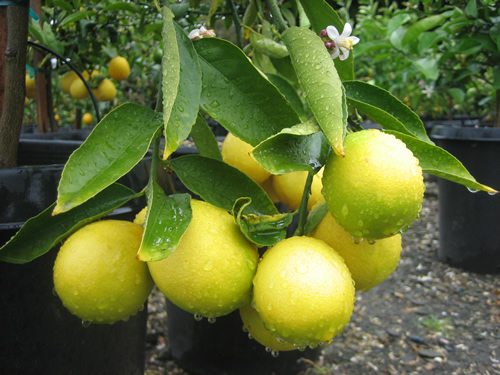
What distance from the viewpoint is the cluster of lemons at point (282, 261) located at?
427mm

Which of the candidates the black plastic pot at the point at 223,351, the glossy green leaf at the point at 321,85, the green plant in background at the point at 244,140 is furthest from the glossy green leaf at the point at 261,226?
the black plastic pot at the point at 223,351

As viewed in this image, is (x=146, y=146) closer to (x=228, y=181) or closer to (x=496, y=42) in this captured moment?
(x=228, y=181)

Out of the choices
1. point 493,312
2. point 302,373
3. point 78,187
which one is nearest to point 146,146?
point 78,187

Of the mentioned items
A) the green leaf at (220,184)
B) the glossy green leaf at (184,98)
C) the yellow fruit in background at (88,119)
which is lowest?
the yellow fruit in background at (88,119)

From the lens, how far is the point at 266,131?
1.63 ft

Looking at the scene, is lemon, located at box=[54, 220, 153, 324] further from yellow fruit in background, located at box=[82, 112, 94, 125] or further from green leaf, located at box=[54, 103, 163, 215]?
yellow fruit in background, located at box=[82, 112, 94, 125]

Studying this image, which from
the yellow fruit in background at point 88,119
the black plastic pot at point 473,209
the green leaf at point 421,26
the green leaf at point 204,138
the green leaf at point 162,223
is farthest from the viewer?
the yellow fruit in background at point 88,119

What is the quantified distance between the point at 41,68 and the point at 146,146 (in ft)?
5.00

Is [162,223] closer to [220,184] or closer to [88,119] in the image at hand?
[220,184]

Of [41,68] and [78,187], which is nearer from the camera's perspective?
[78,187]

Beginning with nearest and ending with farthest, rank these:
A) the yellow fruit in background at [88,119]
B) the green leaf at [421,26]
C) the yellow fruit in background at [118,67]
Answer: the green leaf at [421,26] < the yellow fruit in background at [118,67] < the yellow fruit in background at [88,119]

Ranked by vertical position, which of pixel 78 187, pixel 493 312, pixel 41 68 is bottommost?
pixel 493 312

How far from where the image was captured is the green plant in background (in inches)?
16.6

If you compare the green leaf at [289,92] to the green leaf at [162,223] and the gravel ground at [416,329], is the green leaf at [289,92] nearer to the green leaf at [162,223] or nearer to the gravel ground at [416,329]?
the green leaf at [162,223]
